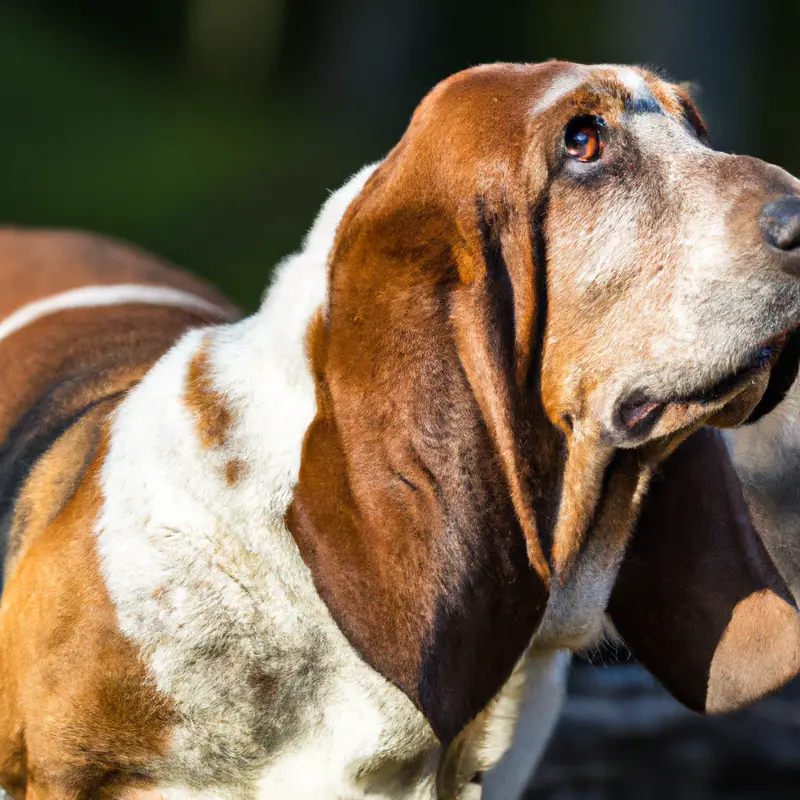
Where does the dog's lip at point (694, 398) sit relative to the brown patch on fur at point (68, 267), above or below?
above

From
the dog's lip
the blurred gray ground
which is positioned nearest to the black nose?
the dog's lip

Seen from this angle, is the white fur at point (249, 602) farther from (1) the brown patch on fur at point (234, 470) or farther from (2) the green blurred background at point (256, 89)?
(2) the green blurred background at point (256, 89)

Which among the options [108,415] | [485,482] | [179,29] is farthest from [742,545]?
[179,29]

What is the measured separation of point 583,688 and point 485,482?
2423mm

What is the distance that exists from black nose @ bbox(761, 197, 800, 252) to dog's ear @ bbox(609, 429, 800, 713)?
0.61 m

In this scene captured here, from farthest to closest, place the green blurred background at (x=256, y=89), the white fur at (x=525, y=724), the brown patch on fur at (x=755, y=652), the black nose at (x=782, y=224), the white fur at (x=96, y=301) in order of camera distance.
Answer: the green blurred background at (x=256, y=89), the white fur at (x=96, y=301), the white fur at (x=525, y=724), the brown patch on fur at (x=755, y=652), the black nose at (x=782, y=224)

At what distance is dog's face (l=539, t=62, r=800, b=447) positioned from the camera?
226 cm

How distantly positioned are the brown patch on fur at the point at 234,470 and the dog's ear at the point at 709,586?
2.66ft

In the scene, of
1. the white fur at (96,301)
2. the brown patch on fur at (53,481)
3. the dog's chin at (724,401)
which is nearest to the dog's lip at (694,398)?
the dog's chin at (724,401)

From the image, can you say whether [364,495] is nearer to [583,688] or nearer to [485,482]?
[485,482]

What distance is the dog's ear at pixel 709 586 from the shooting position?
267cm

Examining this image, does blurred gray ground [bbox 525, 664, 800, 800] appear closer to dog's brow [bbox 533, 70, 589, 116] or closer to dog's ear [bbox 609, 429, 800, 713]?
dog's ear [bbox 609, 429, 800, 713]

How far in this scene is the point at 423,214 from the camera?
7.52 ft

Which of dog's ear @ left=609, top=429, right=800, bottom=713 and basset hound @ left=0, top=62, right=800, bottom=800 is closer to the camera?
basset hound @ left=0, top=62, right=800, bottom=800
